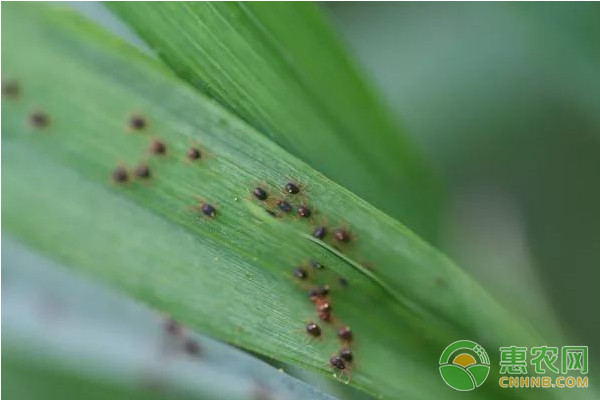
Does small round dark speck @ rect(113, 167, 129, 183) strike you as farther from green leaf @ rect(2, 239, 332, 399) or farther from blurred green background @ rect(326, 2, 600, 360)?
blurred green background @ rect(326, 2, 600, 360)

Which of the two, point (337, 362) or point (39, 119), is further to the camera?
point (337, 362)

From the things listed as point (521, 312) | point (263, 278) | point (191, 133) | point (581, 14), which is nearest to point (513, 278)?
point (521, 312)

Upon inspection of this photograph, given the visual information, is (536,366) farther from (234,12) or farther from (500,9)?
(500,9)

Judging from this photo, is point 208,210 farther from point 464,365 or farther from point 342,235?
point 464,365

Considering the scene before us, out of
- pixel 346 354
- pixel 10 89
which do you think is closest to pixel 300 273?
pixel 346 354

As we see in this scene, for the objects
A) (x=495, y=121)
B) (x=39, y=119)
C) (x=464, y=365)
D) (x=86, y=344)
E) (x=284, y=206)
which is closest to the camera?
(x=39, y=119)

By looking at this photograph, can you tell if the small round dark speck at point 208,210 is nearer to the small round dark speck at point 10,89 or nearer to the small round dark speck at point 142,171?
the small round dark speck at point 142,171

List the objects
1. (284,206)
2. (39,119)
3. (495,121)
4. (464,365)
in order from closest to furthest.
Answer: (39,119) < (284,206) < (464,365) < (495,121)
